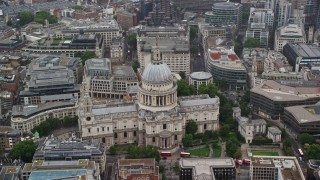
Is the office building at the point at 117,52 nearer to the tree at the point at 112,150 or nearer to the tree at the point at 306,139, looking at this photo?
the tree at the point at 112,150

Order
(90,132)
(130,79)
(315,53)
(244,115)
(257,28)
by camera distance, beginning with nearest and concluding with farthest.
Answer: (90,132), (244,115), (130,79), (315,53), (257,28)

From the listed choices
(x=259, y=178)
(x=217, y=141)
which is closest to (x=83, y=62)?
(x=217, y=141)

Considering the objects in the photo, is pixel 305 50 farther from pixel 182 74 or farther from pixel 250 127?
pixel 250 127

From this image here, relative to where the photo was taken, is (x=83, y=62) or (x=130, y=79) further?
(x=83, y=62)

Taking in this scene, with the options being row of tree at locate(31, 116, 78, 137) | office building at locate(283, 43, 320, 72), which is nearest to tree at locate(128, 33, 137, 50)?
office building at locate(283, 43, 320, 72)

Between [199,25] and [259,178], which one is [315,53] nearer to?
[199,25]

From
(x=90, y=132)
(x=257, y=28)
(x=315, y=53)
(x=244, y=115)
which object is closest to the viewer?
(x=90, y=132)

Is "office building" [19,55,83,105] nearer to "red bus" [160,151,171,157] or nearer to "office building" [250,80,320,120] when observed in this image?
"red bus" [160,151,171,157]
